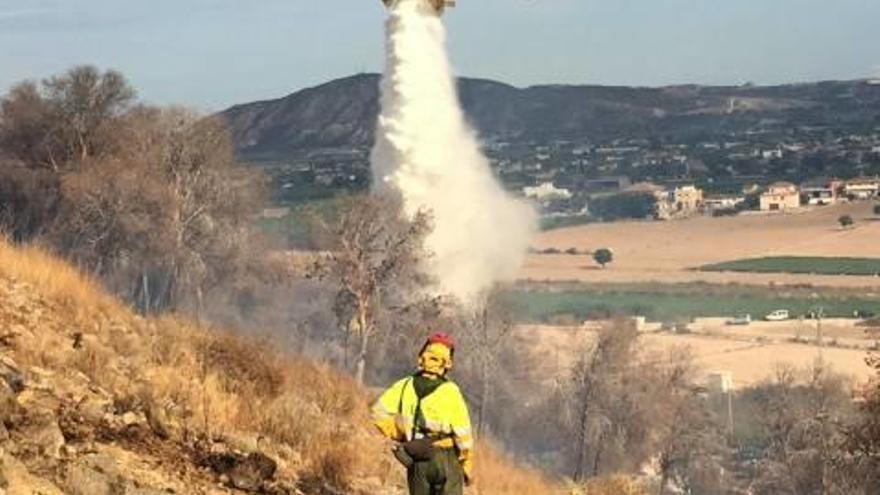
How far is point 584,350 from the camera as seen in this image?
174 feet

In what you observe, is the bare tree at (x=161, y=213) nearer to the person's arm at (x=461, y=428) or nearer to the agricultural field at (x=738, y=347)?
the agricultural field at (x=738, y=347)

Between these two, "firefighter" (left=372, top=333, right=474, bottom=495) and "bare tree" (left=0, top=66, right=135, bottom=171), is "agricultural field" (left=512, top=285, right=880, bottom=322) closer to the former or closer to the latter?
"bare tree" (left=0, top=66, right=135, bottom=171)

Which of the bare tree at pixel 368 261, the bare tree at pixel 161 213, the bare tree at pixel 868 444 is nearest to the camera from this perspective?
the bare tree at pixel 868 444

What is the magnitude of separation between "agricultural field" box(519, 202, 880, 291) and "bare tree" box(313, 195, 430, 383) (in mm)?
51224

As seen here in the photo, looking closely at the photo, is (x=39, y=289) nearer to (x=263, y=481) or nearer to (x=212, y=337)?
(x=212, y=337)

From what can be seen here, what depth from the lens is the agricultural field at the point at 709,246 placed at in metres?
99.5

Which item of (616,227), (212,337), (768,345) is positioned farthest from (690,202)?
(212,337)

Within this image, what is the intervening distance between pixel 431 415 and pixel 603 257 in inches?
4001

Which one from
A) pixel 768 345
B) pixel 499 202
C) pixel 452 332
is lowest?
pixel 768 345

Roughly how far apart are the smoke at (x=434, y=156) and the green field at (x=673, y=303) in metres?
21.4

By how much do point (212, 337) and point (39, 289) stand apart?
1.76m

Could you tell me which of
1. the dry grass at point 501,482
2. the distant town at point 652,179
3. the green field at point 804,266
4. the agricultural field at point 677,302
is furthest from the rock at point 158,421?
the green field at point 804,266

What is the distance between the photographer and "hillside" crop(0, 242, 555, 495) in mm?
8016

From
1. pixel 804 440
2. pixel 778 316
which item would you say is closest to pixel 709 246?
pixel 778 316
